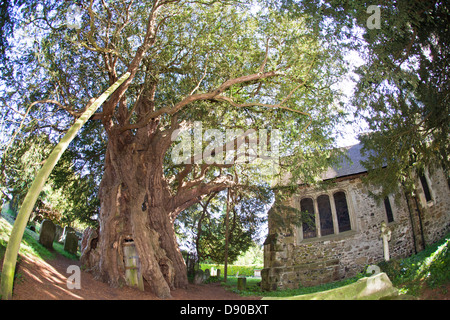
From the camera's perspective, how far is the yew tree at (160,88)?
8.84 m

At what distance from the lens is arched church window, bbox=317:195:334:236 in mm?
16078

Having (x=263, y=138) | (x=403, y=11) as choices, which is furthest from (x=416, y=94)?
(x=263, y=138)

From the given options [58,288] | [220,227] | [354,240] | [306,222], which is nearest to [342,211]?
[354,240]

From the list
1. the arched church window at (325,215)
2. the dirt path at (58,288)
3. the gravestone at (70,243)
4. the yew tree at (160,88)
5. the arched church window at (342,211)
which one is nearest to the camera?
the dirt path at (58,288)

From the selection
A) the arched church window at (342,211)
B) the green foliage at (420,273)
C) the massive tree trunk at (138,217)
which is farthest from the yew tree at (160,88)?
the arched church window at (342,211)

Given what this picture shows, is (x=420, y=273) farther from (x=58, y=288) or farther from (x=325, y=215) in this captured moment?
(x=58, y=288)

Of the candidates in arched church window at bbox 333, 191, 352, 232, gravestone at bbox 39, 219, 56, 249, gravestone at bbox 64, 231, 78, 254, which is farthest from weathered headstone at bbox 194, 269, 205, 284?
arched church window at bbox 333, 191, 352, 232

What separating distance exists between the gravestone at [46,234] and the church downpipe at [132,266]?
3.37 m

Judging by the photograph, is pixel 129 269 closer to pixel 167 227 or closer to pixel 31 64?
pixel 167 227

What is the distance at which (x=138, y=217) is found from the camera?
31.4 feet

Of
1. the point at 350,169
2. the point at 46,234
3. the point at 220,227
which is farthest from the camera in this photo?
the point at 220,227

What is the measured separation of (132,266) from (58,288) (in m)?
2.60

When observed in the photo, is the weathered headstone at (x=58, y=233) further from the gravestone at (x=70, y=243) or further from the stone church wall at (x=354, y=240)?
the stone church wall at (x=354, y=240)

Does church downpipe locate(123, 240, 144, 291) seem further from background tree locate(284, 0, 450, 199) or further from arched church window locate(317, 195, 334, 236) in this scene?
arched church window locate(317, 195, 334, 236)
